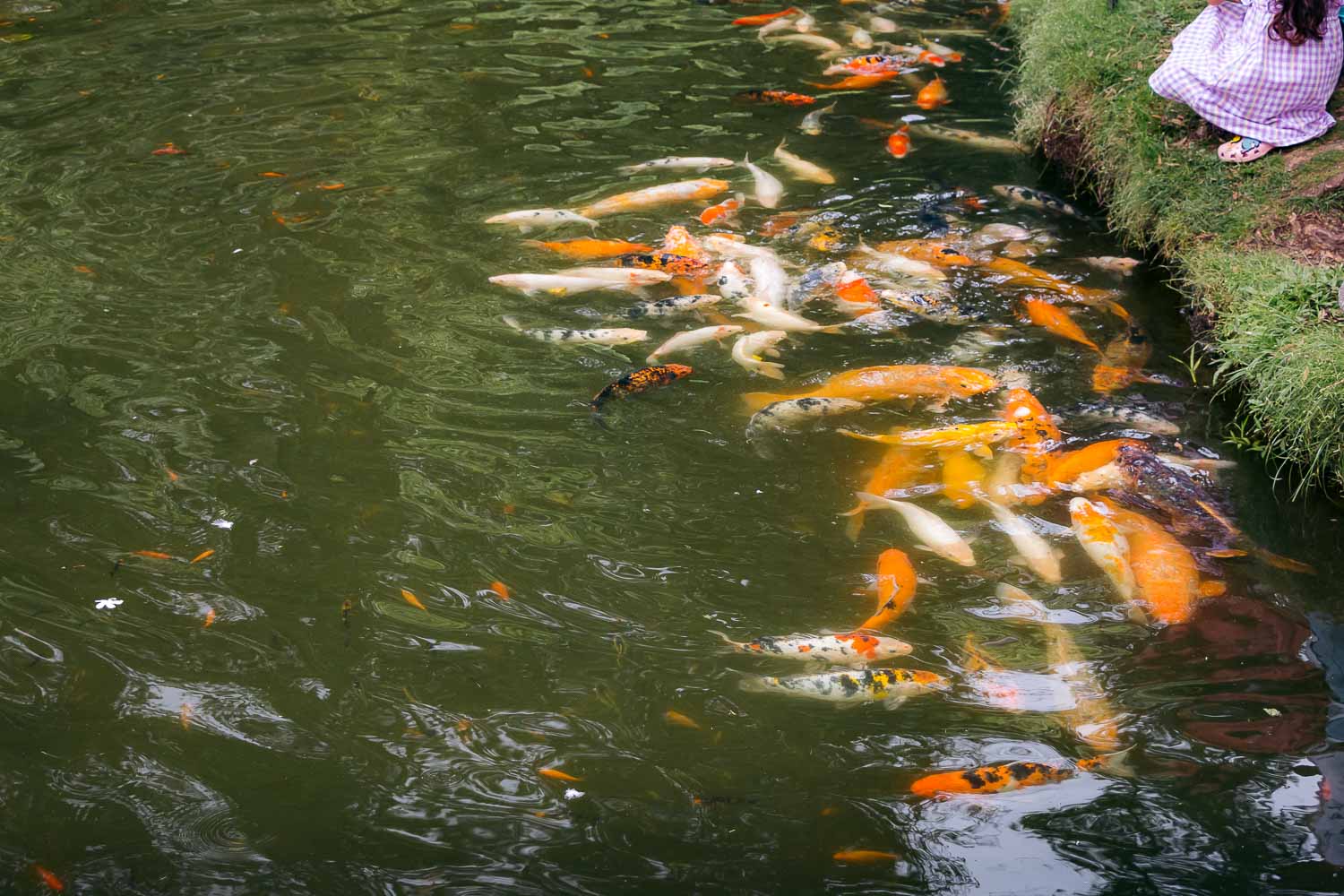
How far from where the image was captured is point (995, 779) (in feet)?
11.2

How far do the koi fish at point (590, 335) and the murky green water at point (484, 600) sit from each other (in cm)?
12

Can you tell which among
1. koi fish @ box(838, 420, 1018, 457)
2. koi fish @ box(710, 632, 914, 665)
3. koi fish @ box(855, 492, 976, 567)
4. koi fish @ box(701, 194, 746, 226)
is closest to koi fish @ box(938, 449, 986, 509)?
A: koi fish @ box(838, 420, 1018, 457)

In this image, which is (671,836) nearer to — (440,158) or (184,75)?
(440,158)

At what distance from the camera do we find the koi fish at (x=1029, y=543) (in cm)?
426

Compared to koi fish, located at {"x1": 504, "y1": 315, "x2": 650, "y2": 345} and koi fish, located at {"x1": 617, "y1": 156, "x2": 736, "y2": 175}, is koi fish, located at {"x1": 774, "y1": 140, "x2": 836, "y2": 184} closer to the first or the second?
koi fish, located at {"x1": 617, "y1": 156, "x2": 736, "y2": 175}

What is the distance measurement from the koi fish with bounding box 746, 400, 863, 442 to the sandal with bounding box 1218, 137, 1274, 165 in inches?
110

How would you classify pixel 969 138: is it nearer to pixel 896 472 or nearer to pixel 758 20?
pixel 758 20

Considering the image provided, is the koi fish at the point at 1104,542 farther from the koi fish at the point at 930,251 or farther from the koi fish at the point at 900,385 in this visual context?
the koi fish at the point at 930,251

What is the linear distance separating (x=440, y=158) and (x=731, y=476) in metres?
4.09

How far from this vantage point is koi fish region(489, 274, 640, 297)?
6102 mm

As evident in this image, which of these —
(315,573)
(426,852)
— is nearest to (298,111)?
(315,573)

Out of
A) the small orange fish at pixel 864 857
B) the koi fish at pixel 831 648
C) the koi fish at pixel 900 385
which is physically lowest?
the small orange fish at pixel 864 857

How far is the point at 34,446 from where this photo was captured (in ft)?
16.0

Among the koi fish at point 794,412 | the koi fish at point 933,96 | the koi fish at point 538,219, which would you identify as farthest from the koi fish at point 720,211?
the koi fish at point 933,96
